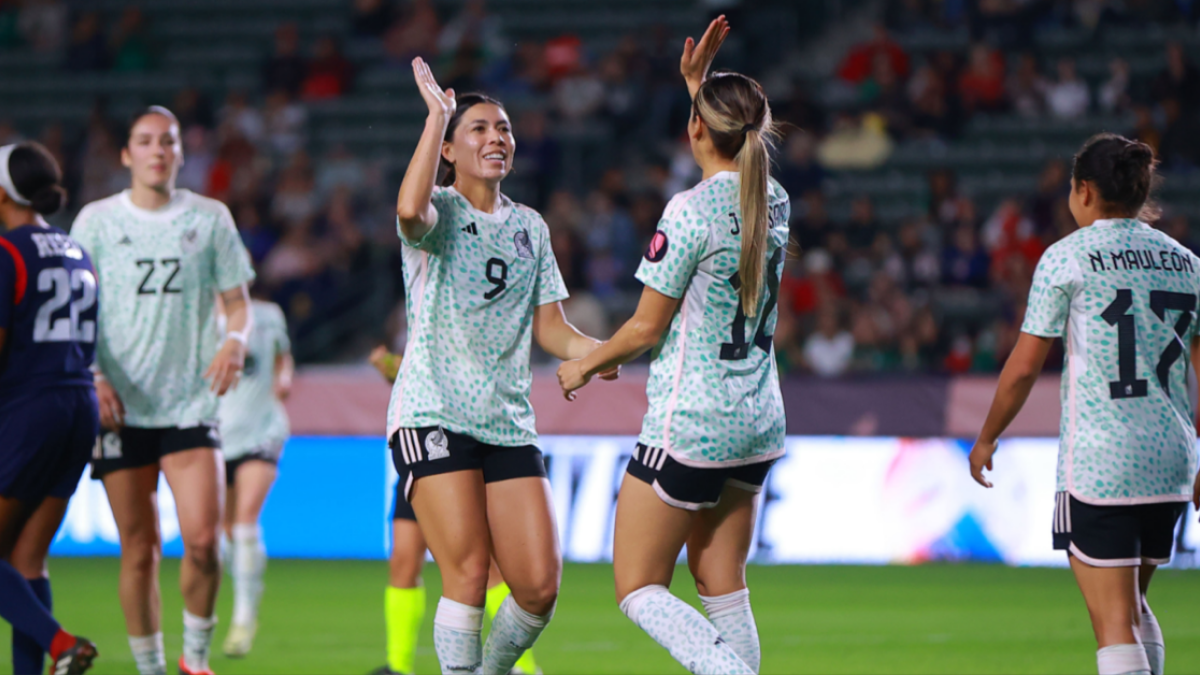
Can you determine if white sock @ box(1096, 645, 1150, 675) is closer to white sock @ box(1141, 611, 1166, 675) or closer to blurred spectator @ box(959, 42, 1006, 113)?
white sock @ box(1141, 611, 1166, 675)

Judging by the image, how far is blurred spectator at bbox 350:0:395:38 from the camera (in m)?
20.3

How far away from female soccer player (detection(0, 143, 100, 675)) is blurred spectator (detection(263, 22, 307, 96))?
13981 mm

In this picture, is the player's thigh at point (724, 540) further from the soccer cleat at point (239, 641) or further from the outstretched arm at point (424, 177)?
the soccer cleat at point (239, 641)

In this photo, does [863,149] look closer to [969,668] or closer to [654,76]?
[654,76]

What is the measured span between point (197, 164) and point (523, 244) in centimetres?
1412

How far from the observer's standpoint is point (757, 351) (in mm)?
5051

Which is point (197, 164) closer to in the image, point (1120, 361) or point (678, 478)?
point (678, 478)

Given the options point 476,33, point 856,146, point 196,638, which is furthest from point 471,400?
point 476,33

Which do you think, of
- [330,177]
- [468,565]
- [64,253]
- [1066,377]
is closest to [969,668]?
[1066,377]

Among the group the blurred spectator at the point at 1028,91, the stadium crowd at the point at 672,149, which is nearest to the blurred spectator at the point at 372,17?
the stadium crowd at the point at 672,149

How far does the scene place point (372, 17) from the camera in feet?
66.8

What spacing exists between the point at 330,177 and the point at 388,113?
1.73m

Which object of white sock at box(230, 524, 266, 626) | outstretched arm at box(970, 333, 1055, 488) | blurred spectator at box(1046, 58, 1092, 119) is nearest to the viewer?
outstretched arm at box(970, 333, 1055, 488)

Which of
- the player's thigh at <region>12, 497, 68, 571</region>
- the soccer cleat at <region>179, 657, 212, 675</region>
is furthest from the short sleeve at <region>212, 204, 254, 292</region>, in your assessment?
the soccer cleat at <region>179, 657, 212, 675</region>
